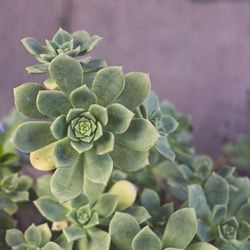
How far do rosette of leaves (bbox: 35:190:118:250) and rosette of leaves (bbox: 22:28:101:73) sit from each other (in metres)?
0.19

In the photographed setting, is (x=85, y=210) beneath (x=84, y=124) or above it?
beneath

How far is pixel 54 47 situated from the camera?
672mm

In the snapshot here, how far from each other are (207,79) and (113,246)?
2.96 ft

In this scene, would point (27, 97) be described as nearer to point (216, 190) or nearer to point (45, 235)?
point (45, 235)

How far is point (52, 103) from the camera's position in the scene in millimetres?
628

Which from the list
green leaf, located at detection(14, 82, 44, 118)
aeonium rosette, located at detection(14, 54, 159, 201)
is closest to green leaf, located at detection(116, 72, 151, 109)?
aeonium rosette, located at detection(14, 54, 159, 201)

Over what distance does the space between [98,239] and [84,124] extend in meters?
0.17

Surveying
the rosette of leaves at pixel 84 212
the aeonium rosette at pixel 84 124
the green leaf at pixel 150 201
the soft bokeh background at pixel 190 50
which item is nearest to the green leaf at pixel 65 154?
the aeonium rosette at pixel 84 124

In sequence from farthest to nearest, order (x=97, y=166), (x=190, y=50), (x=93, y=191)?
(x=190, y=50) → (x=93, y=191) → (x=97, y=166)

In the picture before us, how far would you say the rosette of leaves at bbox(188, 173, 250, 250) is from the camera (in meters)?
0.75

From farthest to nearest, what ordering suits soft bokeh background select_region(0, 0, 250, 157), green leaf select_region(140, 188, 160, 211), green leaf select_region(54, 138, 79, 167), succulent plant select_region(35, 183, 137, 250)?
soft bokeh background select_region(0, 0, 250, 157)
green leaf select_region(140, 188, 160, 211)
succulent plant select_region(35, 183, 137, 250)
green leaf select_region(54, 138, 79, 167)

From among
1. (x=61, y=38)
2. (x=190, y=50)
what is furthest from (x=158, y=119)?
(x=190, y=50)

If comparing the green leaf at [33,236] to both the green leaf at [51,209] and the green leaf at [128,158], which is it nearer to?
the green leaf at [51,209]

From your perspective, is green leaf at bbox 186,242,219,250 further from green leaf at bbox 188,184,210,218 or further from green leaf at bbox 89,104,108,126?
green leaf at bbox 89,104,108,126
